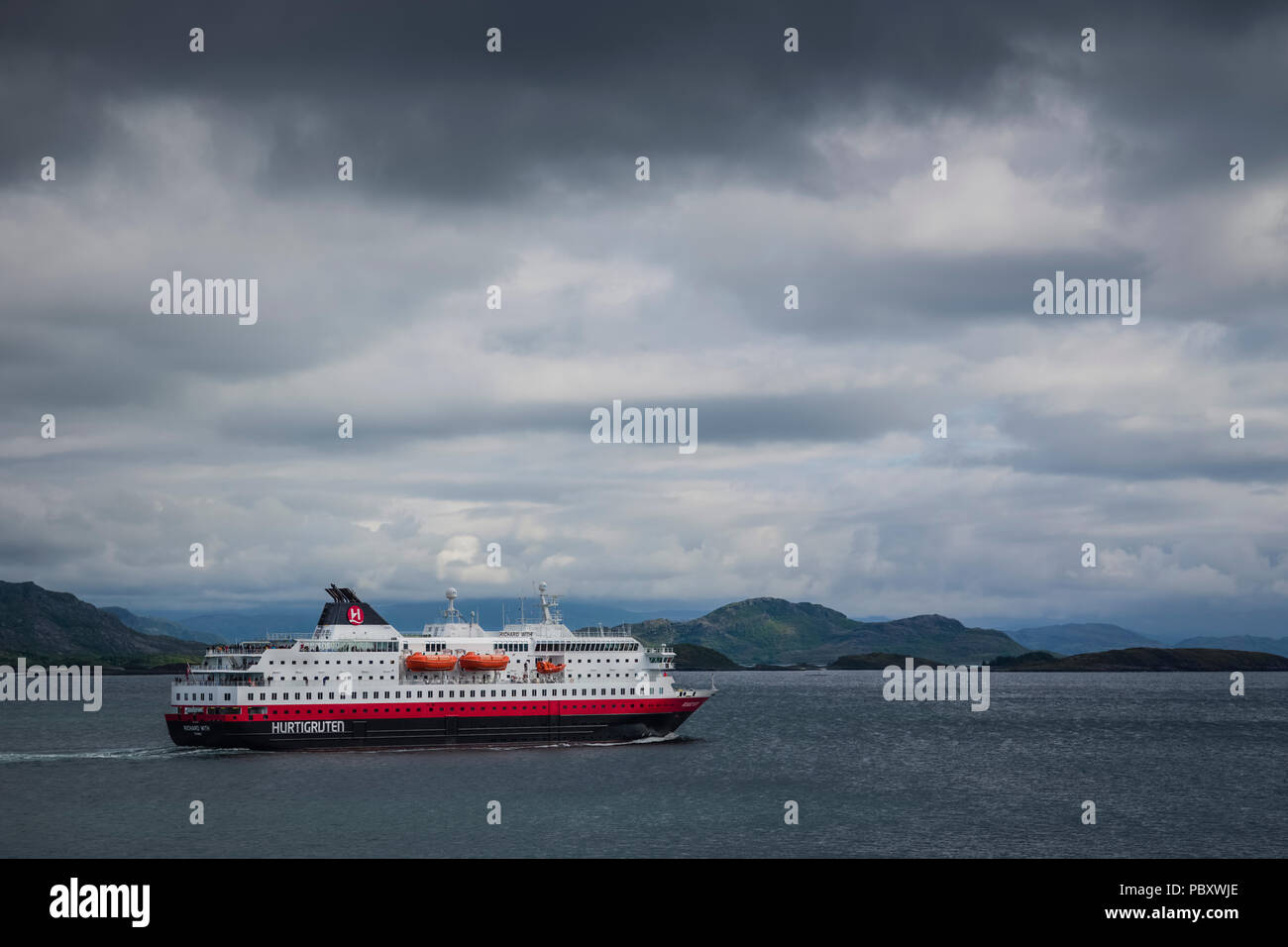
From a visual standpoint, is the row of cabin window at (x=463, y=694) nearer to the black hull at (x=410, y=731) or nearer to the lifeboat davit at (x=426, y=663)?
the black hull at (x=410, y=731)

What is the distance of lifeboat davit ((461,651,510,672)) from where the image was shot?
8350 cm

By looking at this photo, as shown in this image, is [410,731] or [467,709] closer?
[410,731]

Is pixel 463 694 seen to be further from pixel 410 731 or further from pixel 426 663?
pixel 410 731

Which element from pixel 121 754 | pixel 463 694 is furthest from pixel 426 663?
pixel 121 754

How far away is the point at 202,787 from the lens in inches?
2603

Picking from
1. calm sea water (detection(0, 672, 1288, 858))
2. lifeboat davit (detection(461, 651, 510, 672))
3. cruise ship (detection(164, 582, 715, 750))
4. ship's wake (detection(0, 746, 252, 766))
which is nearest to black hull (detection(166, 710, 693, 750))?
cruise ship (detection(164, 582, 715, 750))

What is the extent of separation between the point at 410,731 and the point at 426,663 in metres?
4.88

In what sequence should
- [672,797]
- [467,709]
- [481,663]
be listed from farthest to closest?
[481,663] < [467,709] < [672,797]

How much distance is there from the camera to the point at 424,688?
81.9 metres

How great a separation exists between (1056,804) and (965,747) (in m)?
33.0

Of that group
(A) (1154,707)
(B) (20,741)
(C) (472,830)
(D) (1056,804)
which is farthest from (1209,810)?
(A) (1154,707)
